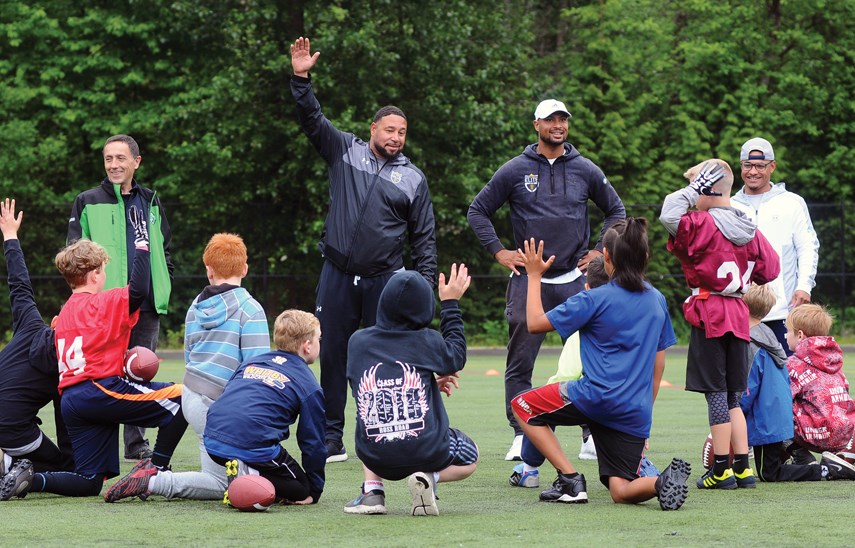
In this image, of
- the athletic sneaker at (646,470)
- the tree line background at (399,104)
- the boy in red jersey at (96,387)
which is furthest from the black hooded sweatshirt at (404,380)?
the tree line background at (399,104)

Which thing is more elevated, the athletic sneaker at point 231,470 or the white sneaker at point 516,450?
the athletic sneaker at point 231,470

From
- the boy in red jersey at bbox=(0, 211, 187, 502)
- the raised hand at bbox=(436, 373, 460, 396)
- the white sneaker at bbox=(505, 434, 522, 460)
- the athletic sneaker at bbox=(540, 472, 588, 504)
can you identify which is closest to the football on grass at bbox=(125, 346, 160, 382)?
the boy in red jersey at bbox=(0, 211, 187, 502)

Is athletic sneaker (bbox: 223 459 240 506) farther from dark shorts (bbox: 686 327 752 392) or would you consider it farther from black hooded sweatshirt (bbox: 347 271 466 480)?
dark shorts (bbox: 686 327 752 392)

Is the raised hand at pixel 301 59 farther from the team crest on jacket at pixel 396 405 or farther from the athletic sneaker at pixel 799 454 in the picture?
the athletic sneaker at pixel 799 454

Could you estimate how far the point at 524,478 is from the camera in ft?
22.6

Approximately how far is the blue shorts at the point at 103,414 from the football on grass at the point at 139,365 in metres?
0.04

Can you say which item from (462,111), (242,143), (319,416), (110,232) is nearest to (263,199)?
(242,143)

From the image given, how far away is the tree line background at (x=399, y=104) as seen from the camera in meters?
24.3

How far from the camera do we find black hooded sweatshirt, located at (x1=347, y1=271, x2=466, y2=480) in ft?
19.0

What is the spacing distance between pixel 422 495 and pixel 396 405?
427mm

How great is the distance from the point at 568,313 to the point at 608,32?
2423 cm

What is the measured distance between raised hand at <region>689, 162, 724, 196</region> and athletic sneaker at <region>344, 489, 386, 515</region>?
2407 mm

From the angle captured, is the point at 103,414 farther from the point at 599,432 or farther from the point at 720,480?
the point at 720,480

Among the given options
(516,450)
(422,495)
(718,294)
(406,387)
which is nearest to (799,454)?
(718,294)
